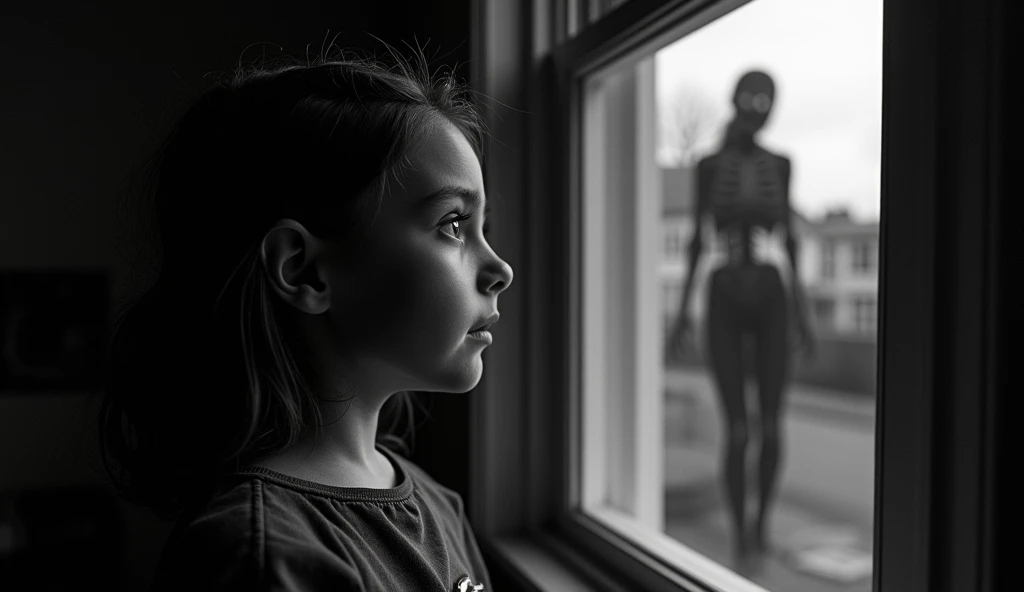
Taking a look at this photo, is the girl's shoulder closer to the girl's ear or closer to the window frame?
the girl's ear

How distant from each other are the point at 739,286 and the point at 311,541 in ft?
7.56

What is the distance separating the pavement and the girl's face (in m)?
2.67

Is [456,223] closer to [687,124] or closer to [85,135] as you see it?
[85,135]

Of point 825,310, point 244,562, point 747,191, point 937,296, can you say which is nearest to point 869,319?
point 937,296

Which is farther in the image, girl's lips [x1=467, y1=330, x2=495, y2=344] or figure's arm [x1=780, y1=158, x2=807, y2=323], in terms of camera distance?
figure's arm [x1=780, y1=158, x2=807, y2=323]

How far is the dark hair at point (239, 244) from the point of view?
2.20ft

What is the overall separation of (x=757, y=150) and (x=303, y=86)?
6.57ft

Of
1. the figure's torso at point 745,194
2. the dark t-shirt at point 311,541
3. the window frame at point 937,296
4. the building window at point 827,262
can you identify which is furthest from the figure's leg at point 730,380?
the building window at point 827,262

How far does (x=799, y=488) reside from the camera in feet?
18.5

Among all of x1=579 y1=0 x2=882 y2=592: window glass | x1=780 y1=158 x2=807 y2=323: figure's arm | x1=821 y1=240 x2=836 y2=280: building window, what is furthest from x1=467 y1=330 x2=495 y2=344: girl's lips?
x1=821 y1=240 x2=836 y2=280: building window

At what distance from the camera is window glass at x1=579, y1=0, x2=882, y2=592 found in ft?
3.79

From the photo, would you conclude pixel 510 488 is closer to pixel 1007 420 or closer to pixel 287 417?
pixel 287 417

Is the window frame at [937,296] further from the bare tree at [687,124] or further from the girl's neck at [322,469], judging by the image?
the bare tree at [687,124]

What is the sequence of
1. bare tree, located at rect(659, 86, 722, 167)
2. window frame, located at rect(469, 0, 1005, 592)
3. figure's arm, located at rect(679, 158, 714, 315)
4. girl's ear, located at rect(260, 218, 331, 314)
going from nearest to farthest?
1. window frame, located at rect(469, 0, 1005, 592)
2. girl's ear, located at rect(260, 218, 331, 314)
3. figure's arm, located at rect(679, 158, 714, 315)
4. bare tree, located at rect(659, 86, 722, 167)
